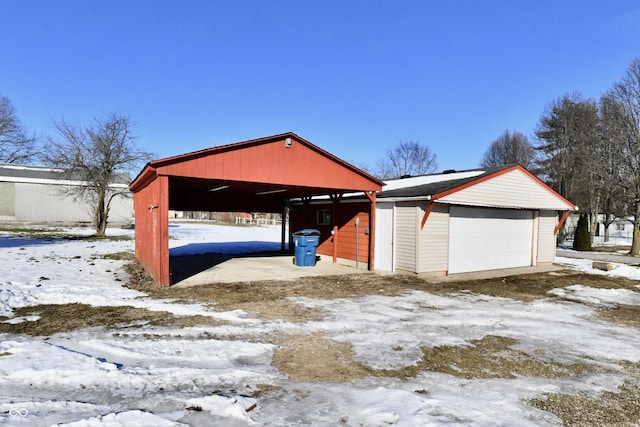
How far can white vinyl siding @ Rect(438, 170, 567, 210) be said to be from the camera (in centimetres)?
1141

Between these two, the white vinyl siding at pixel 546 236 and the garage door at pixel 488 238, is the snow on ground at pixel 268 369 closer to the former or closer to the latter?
the garage door at pixel 488 238

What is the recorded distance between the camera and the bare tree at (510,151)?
39469mm

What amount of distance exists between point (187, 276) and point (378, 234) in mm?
6170

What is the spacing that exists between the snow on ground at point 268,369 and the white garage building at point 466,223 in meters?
3.75

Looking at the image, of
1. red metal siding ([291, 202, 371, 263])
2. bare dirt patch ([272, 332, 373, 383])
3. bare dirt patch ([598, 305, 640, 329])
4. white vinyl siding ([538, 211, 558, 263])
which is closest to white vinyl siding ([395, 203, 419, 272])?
red metal siding ([291, 202, 371, 263])

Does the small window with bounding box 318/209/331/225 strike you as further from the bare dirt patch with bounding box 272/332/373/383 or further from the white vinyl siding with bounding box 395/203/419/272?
the bare dirt patch with bounding box 272/332/373/383

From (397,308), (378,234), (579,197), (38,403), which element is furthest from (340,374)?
(579,197)

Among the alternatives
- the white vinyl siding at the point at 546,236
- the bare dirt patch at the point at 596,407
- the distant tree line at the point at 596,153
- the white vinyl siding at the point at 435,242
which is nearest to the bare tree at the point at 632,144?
the distant tree line at the point at 596,153

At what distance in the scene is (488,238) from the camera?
41.7ft

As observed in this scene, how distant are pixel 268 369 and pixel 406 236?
785 cm

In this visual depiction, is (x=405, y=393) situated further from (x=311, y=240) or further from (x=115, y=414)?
(x=311, y=240)

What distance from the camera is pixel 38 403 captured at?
9.82 feet

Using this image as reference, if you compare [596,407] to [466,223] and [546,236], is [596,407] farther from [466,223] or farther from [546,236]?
[546,236]

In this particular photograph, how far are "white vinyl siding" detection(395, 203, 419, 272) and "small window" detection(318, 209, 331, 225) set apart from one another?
12.5ft
